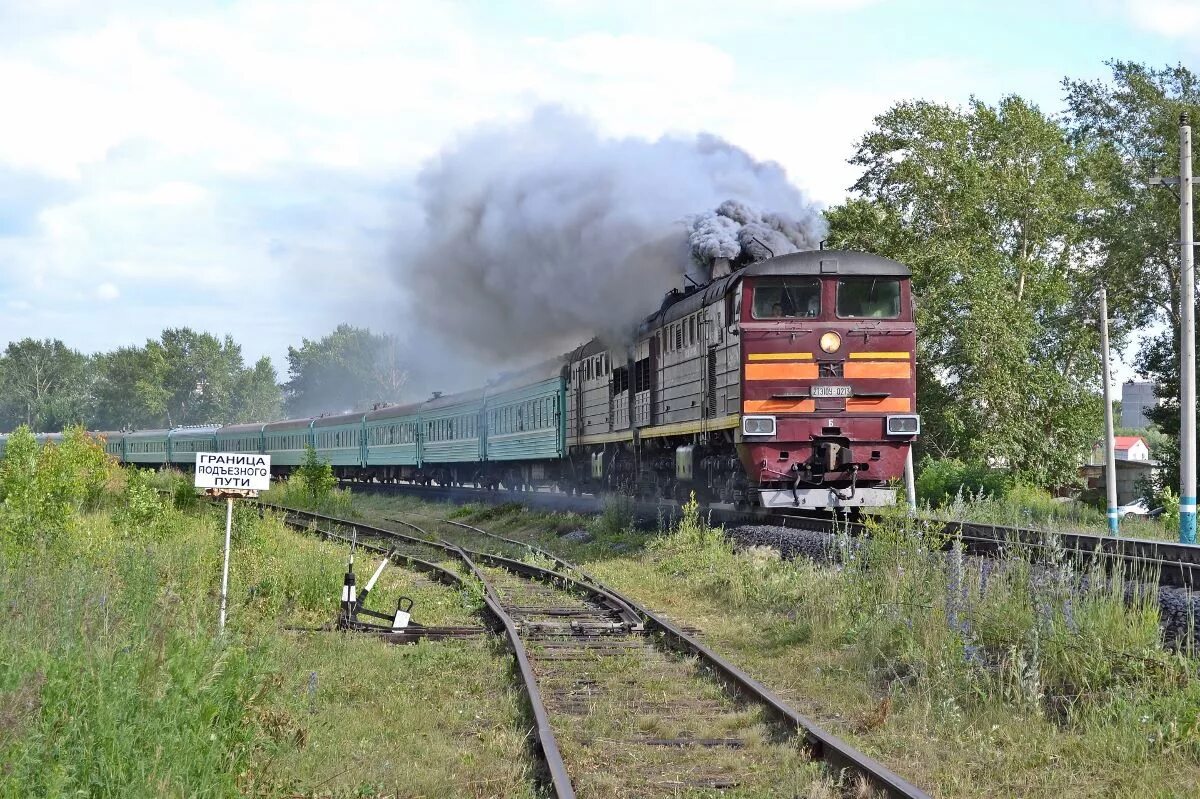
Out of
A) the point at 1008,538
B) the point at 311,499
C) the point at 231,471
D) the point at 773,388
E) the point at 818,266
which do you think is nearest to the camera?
the point at 231,471

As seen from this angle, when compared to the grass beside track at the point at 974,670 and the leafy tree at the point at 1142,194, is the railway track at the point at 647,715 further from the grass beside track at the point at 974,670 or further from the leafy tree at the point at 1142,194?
the leafy tree at the point at 1142,194

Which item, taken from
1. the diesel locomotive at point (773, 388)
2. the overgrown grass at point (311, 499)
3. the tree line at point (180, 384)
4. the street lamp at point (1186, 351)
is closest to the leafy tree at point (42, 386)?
the tree line at point (180, 384)

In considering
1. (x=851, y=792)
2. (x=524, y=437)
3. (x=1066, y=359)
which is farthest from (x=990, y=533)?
(x=1066, y=359)

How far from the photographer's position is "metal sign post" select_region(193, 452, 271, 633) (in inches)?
391

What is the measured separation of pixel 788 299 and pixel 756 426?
176 centimetres

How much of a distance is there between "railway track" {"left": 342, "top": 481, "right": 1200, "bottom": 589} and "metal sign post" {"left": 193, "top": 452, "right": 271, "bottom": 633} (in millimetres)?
5747

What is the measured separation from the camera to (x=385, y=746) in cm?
719

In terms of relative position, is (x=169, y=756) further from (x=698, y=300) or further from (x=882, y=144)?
(x=882, y=144)

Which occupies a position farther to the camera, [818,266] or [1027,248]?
[1027,248]

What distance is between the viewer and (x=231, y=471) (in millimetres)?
10078

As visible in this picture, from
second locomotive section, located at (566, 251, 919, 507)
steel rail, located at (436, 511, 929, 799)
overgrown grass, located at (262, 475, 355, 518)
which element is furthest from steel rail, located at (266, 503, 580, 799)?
overgrown grass, located at (262, 475, 355, 518)

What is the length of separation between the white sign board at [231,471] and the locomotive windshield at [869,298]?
8.84 metres

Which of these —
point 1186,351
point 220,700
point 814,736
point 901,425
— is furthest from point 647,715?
point 1186,351

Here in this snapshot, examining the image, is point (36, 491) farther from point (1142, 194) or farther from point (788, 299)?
point (1142, 194)
